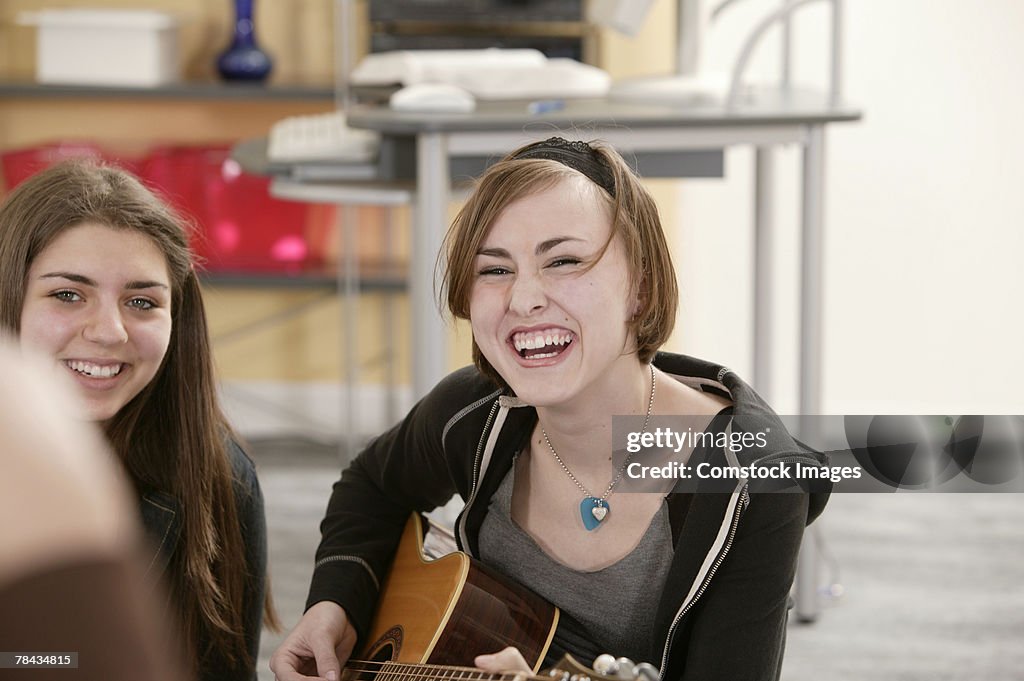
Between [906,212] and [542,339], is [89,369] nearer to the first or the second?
[542,339]

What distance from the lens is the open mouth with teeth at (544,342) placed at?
1225mm

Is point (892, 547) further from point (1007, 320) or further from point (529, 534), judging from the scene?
point (529, 534)

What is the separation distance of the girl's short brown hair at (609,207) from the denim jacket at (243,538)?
0.36 m

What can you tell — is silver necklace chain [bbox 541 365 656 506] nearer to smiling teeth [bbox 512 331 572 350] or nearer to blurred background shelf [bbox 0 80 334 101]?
smiling teeth [bbox 512 331 572 350]

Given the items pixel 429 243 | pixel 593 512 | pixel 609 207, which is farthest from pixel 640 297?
pixel 429 243

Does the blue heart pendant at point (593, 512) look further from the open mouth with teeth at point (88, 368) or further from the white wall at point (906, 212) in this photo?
the white wall at point (906, 212)

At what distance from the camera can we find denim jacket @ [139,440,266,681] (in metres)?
1.35

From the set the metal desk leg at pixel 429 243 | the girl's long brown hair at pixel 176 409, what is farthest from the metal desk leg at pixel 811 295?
the girl's long brown hair at pixel 176 409

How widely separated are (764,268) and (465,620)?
4.78 ft

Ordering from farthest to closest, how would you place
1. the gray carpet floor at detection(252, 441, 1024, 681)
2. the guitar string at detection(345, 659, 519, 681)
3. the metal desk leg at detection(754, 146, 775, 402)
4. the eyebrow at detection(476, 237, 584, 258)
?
the metal desk leg at detection(754, 146, 775, 402)
the gray carpet floor at detection(252, 441, 1024, 681)
the eyebrow at detection(476, 237, 584, 258)
the guitar string at detection(345, 659, 519, 681)

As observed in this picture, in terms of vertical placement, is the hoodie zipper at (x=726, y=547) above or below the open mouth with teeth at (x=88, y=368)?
below

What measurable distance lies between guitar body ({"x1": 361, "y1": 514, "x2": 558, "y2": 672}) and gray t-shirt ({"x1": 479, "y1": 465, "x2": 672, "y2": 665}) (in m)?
0.02

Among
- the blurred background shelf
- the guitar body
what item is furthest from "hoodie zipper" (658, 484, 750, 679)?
the blurred background shelf

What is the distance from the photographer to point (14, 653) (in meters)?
0.46
